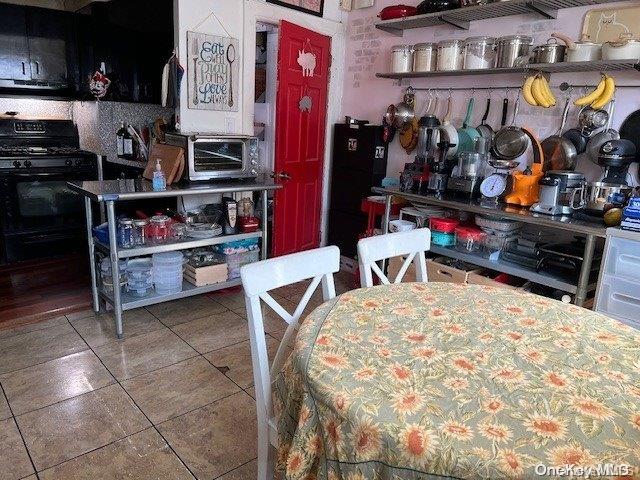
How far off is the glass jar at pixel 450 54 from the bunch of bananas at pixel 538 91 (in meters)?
0.60

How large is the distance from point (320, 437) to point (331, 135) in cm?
377

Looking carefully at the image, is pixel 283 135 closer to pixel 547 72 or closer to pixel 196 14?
pixel 196 14

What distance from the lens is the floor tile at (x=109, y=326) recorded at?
2867 millimetres

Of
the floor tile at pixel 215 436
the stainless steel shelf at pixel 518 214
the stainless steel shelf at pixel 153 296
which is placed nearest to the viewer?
the floor tile at pixel 215 436

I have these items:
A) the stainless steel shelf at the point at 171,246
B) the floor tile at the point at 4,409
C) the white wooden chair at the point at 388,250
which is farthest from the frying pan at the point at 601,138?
the floor tile at the point at 4,409

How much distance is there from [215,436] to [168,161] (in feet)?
6.19

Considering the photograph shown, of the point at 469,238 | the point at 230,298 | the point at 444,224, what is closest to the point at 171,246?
the point at 230,298

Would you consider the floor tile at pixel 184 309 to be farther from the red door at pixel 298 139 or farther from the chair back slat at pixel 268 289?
the chair back slat at pixel 268 289

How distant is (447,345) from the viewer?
1.25 m

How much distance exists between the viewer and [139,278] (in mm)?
3096

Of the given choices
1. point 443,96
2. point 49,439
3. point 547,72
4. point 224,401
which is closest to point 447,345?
point 224,401

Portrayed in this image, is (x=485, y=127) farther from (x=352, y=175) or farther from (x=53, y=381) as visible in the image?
(x=53, y=381)

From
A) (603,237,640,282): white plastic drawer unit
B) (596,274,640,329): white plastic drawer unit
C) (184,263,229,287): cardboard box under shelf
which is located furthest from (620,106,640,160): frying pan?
(184,263,229,287): cardboard box under shelf

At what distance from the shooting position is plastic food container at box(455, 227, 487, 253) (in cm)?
301
